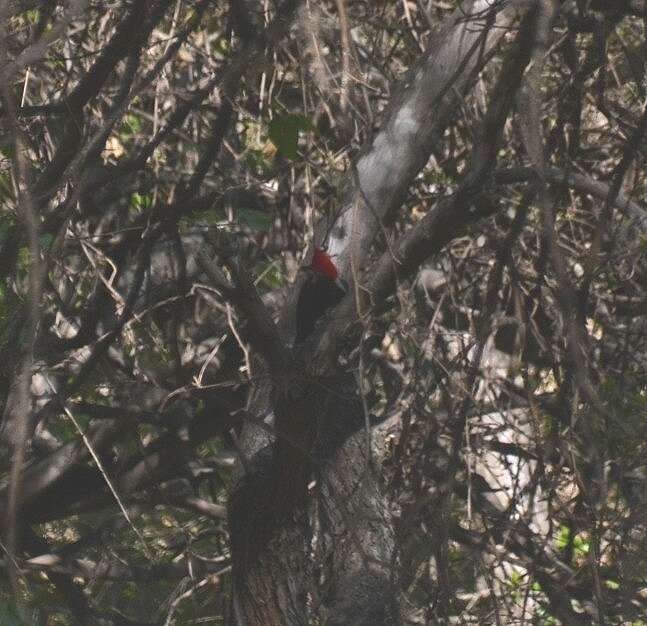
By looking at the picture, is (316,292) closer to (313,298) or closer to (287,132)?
(313,298)

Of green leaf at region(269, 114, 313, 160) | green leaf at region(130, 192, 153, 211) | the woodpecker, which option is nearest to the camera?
green leaf at region(269, 114, 313, 160)

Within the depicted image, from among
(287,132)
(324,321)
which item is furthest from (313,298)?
(287,132)

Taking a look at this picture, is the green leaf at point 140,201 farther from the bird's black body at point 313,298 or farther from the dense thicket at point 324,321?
the bird's black body at point 313,298

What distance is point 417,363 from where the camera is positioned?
381cm

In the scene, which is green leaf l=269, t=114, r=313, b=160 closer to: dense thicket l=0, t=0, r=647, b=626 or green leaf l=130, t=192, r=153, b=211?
dense thicket l=0, t=0, r=647, b=626

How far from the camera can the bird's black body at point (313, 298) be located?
4.06 meters

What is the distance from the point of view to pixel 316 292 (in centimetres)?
422

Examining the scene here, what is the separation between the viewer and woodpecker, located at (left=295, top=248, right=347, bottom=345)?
4000 millimetres

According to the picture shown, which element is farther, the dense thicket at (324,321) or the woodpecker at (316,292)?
the woodpecker at (316,292)

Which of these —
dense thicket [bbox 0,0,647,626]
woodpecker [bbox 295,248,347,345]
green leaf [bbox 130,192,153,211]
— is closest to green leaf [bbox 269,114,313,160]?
dense thicket [bbox 0,0,647,626]

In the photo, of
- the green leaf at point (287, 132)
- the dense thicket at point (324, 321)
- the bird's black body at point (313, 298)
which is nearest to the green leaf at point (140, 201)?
the dense thicket at point (324, 321)

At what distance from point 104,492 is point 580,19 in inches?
97.1

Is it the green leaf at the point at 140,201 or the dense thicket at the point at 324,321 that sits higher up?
the green leaf at the point at 140,201

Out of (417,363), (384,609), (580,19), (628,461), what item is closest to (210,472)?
(384,609)
